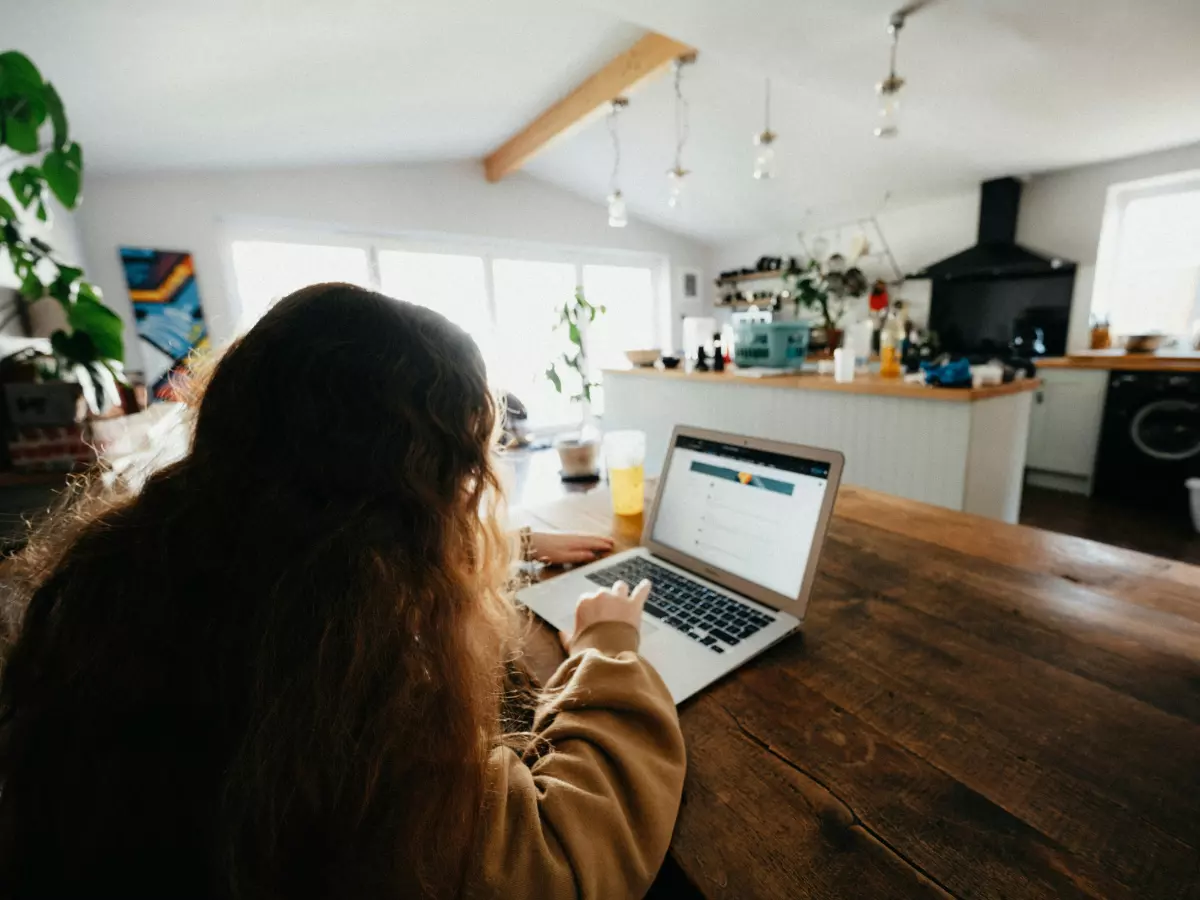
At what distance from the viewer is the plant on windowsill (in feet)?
3.81

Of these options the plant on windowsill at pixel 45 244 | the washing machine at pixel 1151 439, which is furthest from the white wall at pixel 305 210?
the washing machine at pixel 1151 439

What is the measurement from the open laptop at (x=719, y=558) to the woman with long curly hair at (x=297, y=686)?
237 millimetres

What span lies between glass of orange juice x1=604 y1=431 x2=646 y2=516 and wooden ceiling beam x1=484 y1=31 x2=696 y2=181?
2609 mm

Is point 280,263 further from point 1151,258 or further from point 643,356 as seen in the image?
point 1151,258

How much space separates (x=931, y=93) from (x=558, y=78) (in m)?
2.09

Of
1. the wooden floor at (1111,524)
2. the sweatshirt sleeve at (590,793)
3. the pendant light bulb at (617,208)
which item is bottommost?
the wooden floor at (1111,524)

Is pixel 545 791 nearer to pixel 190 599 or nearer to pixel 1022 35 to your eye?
pixel 190 599

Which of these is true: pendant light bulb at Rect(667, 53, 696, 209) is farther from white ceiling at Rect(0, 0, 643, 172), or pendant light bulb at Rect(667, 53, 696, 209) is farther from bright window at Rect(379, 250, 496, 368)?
bright window at Rect(379, 250, 496, 368)

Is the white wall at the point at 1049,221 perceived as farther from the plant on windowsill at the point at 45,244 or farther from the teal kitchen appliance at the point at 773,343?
the plant on windowsill at the point at 45,244

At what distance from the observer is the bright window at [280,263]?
3787 millimetres

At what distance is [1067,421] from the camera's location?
11.1ft

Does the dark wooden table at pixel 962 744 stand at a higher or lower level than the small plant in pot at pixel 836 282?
lower

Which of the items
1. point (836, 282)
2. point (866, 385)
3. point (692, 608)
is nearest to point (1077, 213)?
point (836, 282)

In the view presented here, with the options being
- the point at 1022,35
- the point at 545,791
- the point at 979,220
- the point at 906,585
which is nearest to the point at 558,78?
the point at 1022,35
